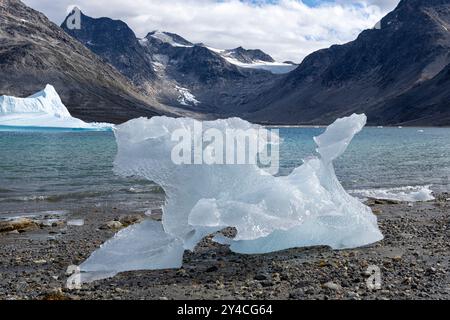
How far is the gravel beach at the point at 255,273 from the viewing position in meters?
7.61

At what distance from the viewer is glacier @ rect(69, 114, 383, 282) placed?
882 centimetres

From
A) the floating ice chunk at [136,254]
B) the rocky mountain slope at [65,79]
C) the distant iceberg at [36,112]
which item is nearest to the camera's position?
the floating ice chunk at [136,254]

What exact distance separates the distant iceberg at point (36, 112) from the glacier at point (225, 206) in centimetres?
7983

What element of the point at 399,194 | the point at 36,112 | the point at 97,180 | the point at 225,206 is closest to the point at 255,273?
the point at 225,206

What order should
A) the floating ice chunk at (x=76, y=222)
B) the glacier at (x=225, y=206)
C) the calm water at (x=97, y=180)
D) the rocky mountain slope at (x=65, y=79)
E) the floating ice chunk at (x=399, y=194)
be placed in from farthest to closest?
the rocky mountain slope at (x=65, y=79)
the floating ice chunk at (x=399, y=194)
the calm water at (x=97, y=180)
the floating ice chunk at (x=76, y=222)
the glacier at (x=225, y=206)

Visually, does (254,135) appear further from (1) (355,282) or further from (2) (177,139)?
(1) (355,282)

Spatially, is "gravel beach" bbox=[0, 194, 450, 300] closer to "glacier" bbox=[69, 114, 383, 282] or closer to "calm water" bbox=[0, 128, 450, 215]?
"glacier" bbox=[69, 114, 383, 282]

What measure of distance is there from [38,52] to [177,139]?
182 meters

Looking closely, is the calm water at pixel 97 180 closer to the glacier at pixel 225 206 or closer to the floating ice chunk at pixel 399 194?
the floating ice chunk at pixel 399 194

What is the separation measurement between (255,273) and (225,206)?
1.15 metres

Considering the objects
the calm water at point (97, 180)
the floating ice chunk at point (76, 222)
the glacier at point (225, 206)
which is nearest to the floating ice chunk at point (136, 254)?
the glacier at point (225, 206)

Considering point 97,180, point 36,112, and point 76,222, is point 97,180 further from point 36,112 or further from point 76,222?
point 36,112

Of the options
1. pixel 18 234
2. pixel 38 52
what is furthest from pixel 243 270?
pixel 38 52

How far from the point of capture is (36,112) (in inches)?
3607
